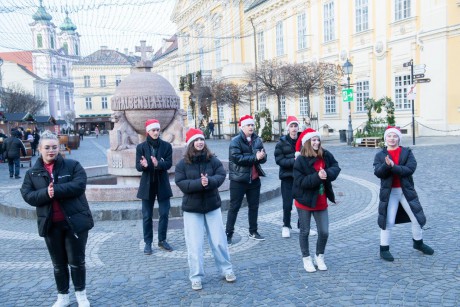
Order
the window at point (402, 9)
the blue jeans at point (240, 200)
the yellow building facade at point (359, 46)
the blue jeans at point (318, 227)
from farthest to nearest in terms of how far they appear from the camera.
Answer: the window at point (402, 9) < the yellow building facade at point (359, 46) < the blue jeans at point (240, 200) < the blue jeans at point (318, 227)

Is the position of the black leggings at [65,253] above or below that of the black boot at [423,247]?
above

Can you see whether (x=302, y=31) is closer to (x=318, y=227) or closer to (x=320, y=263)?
(x=318, y=227)

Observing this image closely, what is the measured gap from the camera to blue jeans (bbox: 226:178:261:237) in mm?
6668

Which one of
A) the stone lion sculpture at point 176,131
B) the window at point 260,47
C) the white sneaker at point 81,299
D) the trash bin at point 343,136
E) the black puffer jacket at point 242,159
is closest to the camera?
the white sneaker at point 81,299

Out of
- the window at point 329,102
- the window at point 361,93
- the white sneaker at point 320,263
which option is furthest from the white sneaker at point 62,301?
the window at point 329,102

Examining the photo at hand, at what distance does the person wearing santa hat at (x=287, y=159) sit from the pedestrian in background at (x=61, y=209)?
3.25 metres

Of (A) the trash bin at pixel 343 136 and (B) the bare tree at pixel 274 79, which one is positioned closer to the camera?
(A) the trash bin at pixel 343 136

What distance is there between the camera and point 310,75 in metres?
28.5

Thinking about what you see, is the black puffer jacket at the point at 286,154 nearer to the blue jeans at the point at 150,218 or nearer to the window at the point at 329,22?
the blue jeans at the point at 150,218

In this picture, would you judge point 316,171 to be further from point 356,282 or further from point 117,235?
point 117,235

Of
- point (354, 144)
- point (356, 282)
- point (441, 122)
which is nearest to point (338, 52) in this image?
point (441, 122)

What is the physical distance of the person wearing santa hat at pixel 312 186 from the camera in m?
5.23

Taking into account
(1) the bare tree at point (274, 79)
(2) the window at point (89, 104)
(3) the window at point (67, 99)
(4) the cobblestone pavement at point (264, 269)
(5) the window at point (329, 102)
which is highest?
(3) the window at point (67, 99)

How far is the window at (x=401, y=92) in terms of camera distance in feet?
91.5
